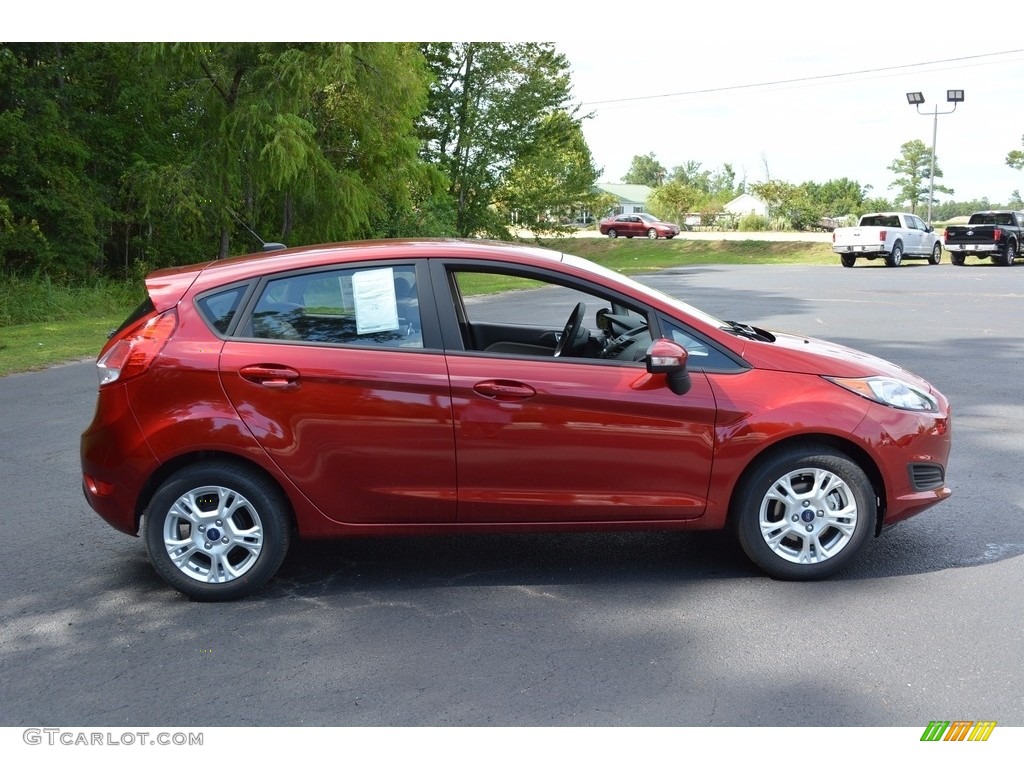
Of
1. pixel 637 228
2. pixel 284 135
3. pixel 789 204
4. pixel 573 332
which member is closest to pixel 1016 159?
pixel 789 204

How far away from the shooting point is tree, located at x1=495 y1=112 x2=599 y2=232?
46.3 metres

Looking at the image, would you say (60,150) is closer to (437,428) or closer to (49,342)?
(49,342)

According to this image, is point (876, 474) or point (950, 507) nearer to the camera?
point (876, 474)

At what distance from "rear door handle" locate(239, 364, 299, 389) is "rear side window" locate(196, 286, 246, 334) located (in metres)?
0.27

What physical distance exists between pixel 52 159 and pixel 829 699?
21.9 m

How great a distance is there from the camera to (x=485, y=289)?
23.3 metres

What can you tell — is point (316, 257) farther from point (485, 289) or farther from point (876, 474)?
point (485, 289)

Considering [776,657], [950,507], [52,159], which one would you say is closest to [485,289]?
[52,159]

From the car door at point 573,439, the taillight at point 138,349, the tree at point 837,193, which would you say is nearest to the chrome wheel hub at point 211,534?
the taillight at point 138,349

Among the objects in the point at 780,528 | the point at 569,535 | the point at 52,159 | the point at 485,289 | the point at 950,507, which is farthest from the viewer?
the point at 485,289

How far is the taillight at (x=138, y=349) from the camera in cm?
467

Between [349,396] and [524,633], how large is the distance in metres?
1.33

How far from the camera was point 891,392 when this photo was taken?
16.3 feet

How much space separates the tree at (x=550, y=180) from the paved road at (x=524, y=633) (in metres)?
41.2
